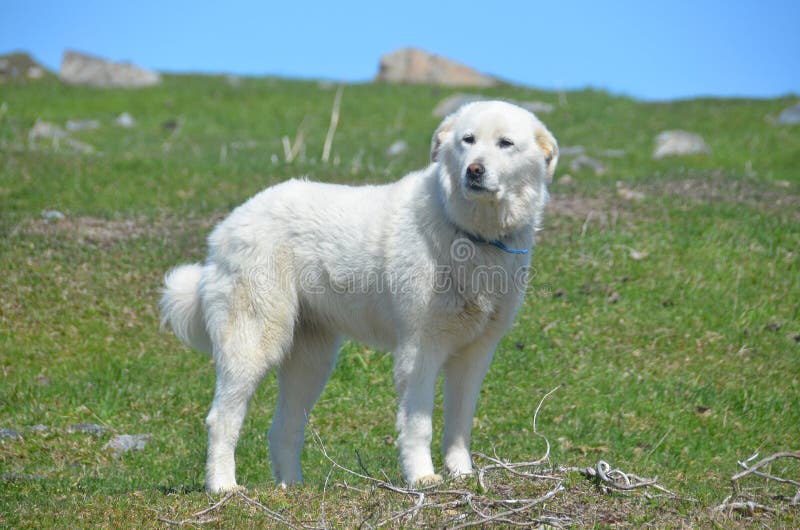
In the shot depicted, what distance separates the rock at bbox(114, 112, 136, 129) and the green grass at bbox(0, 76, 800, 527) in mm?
10471

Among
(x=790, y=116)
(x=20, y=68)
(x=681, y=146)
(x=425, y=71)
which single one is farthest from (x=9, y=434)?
(x=425, y=71)

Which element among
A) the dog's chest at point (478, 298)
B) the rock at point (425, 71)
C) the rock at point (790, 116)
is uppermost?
the rock at point (425, 71)

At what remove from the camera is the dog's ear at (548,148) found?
598 cm

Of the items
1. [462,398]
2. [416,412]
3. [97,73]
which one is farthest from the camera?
[97,73]

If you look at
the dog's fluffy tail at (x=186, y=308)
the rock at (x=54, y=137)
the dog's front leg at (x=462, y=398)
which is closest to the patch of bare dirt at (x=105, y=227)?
the dog's fluffy tail at (x=186, y=308)

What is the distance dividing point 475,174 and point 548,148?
70 centimetres

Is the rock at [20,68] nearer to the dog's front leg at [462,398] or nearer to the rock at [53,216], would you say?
the rock at [53,216]

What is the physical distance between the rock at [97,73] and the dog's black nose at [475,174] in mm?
29476

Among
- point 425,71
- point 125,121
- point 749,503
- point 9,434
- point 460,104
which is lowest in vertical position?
point 9,434

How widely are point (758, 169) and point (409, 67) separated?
19.2 m

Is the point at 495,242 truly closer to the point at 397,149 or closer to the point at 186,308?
the point at 186,308

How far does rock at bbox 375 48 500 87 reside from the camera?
3562 cm

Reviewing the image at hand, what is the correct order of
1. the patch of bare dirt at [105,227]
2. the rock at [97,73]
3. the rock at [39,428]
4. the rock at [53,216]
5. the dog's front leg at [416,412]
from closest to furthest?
the dog's front leg at [416,412] < the rock at [39,428] < the patch of bare dirt at [105,227] < the rock at [53,216] < the rock at [97,73]

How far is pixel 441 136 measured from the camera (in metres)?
6.09
